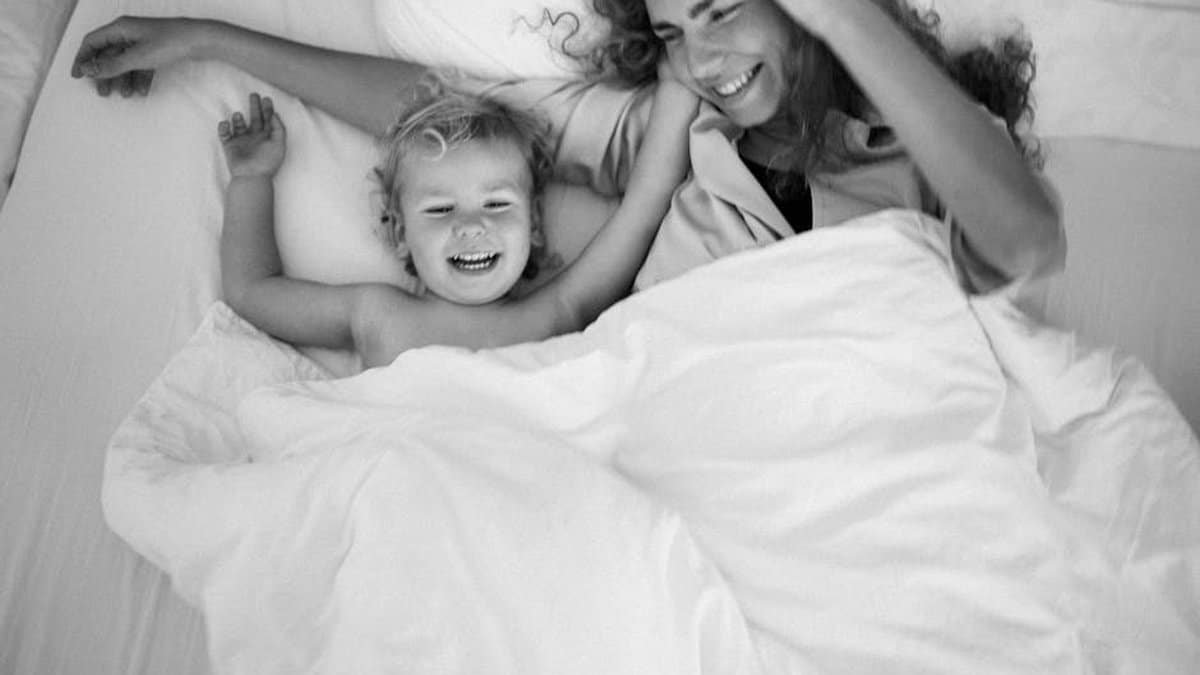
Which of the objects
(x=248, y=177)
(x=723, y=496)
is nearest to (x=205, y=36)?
(x=248, y=177)

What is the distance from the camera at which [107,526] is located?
42.4 inches

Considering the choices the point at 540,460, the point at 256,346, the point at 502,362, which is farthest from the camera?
the point at 256,346

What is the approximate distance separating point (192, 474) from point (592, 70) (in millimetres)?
649

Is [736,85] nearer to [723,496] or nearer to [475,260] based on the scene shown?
[475,260]

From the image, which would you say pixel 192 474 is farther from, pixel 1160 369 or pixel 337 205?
pixel 1160 369

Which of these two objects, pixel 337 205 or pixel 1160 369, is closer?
pixel 1160 369

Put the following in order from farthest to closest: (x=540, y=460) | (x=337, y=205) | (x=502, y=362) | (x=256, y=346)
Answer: (x=337, y=205)
(x=256, y=346)
(x=502, y=362)
(x=540, y=460)

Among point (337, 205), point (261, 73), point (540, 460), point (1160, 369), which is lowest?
point (1160, 369)

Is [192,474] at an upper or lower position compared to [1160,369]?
upper

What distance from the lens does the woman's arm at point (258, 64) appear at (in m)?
1.31

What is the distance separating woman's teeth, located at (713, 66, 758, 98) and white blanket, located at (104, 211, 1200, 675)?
0.67 ft

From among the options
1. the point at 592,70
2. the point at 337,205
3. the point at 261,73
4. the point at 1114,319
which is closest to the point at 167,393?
the point at 337,205

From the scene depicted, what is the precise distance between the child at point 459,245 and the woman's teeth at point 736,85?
7cm

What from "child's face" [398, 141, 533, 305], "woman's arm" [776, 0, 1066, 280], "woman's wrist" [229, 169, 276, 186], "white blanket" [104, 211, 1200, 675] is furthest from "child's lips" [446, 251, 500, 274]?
"woman's arm" [776, 0, 1066, 280]
